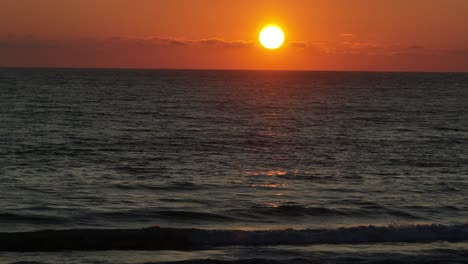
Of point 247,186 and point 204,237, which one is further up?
point 247,186

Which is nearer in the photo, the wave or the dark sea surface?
the wave

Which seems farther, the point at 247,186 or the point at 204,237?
the point at 247,186

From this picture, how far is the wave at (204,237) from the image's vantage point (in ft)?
62.1

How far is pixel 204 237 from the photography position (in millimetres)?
19781

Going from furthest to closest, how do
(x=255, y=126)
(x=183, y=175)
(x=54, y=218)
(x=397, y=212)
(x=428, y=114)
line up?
(x=428, y=114), (x=255, y=126), (x=183, y=175), (x=397, y=212), (x=54, y=218)

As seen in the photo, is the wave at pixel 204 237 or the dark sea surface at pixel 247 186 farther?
the dark sea surface at pixel 247 186

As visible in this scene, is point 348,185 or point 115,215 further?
point 348,185

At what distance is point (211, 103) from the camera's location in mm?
75750

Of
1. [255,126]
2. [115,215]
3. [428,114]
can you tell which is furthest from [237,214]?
[428,114]

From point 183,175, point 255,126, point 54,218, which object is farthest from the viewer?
point 255,126

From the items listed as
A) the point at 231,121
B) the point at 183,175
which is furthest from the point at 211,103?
the point at 183,175

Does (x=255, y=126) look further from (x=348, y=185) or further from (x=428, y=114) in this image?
(x=348, y=185)

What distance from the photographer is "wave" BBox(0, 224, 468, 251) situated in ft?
62.1

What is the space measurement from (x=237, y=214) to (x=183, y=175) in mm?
6866
